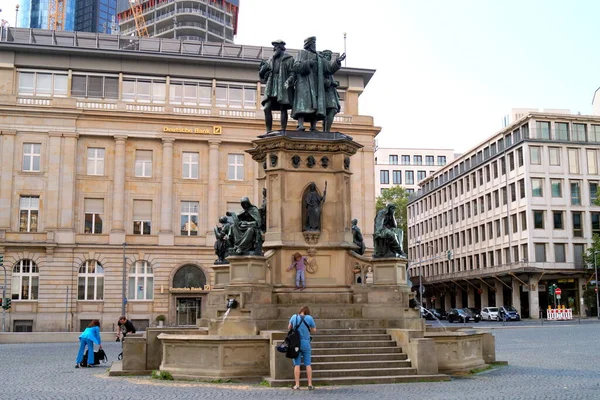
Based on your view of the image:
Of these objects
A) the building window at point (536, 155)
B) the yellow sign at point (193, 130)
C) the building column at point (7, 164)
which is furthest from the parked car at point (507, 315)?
the building column at point (7, 164)

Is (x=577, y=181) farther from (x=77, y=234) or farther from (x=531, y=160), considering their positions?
(x=77, y=234)

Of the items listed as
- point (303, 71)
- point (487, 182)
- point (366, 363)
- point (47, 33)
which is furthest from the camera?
point (487, 182)

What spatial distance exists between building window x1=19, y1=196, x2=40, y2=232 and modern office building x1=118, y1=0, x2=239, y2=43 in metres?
53.5

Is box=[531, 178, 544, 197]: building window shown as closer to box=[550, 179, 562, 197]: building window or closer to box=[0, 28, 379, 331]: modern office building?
box=[550, 179, 562, 197]: building window

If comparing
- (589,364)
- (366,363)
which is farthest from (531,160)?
(366,363)

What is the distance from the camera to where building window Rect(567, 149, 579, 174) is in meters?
78.2

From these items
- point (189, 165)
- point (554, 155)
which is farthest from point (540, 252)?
point (189, 165)

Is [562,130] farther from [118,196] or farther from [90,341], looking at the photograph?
[90,341]

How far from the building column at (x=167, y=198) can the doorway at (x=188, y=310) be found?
485 cm

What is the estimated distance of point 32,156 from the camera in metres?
60.4

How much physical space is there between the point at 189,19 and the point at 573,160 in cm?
6084

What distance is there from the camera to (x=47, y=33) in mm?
70500

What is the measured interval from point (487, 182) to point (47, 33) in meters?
49.8

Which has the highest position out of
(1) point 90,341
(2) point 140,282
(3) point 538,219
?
(3) point 538,219
